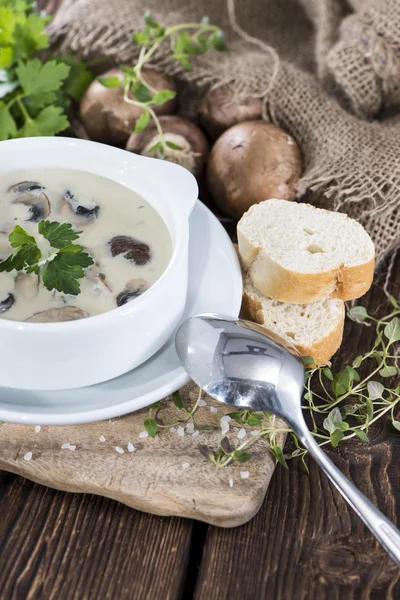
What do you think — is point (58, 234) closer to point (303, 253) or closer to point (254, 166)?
point (303, 253)

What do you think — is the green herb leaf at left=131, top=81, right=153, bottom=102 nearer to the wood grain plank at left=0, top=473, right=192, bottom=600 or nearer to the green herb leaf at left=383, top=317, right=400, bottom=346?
the green herb leaf at left=383, top=317, right=400, bottom=346

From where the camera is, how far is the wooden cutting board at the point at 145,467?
1.73 m

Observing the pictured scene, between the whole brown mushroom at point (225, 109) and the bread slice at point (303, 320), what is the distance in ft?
2.62

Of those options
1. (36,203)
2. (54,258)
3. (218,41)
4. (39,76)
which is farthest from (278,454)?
(218,41)

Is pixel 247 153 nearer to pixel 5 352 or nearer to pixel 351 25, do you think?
pixel 351 25

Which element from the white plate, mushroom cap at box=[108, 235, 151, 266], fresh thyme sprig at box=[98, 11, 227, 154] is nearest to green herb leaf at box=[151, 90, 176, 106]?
fresh thyme sprig at box=[98, 11, 227, 154]

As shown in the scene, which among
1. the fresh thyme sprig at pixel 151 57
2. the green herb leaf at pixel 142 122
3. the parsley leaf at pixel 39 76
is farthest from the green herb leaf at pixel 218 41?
the parsley leaf at pixel 39 76

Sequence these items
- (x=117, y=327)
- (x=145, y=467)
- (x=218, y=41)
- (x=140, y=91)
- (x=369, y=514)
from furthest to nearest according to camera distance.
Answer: (x=218, y=41), (x=140, y=91), (x=145, y=467), (x=117, y=327), (x=369, y=514)

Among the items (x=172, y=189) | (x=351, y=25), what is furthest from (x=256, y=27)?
(x=172, y=189)

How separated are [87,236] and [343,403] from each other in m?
0.82

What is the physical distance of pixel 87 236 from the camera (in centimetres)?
193

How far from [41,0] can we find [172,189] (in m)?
1.95

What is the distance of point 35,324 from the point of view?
1.63 meters

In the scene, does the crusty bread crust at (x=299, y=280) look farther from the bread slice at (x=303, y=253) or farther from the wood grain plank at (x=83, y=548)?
the wood grain plank at (x=83, y=548)
